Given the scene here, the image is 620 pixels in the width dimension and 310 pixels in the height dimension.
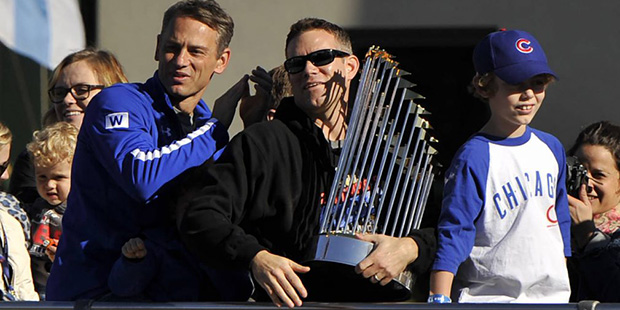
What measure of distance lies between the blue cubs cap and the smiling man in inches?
16.1

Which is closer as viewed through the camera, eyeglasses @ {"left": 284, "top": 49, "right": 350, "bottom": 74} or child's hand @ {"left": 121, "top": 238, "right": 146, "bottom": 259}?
child's hand @ {"left": 121, "top": 238, "right": 146, "bottom": 259}

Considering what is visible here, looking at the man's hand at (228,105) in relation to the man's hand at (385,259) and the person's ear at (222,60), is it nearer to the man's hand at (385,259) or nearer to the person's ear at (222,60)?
Answer: the person's ear at (222,60)

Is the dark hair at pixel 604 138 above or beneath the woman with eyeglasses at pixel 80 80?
beneath

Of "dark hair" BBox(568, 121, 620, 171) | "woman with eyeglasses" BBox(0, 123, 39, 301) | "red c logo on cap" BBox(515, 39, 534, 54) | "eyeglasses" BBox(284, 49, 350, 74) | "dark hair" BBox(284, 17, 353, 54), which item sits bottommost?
"woman with eyeglasses" BBox(0, 123, 39, 301)

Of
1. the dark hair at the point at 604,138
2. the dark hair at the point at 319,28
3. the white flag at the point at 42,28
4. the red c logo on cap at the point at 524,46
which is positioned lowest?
the dark hair at the point at 604,138

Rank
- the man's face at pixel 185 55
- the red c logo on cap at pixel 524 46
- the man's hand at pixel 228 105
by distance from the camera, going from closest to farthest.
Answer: the red c logo on cap at pixel 524 46 → the man's face at pixel 185 55 → the man's hand at pixel 228 105

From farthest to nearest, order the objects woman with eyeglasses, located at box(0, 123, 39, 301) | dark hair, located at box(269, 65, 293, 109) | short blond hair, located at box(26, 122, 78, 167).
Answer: short blond hair, located at box(26, 122, 78, 167)
woman with eyeglasses, located at box(0, 123, 39, 301)
dark hair, located at box(269, 65, 293, 109)

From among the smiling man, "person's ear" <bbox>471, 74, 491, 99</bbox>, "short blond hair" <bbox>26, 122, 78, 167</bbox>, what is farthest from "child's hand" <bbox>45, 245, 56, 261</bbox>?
"person's ear" <bbox>471, 74, 491, 99</bbox>

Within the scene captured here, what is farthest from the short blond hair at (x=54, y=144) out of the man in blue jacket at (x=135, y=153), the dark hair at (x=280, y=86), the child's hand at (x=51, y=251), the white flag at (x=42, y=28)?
the white flag at (x=42, y=28)

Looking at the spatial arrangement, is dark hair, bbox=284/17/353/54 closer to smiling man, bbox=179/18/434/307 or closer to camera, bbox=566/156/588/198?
smiling man, bbox=179/18/434/307

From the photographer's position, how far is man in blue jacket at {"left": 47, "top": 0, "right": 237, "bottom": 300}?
10.3ft

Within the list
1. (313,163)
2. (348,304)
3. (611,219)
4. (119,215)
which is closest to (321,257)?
(348,304)

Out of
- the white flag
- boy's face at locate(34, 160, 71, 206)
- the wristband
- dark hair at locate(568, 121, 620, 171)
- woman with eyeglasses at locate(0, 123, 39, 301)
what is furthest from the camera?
the white flag

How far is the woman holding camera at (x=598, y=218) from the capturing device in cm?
392
